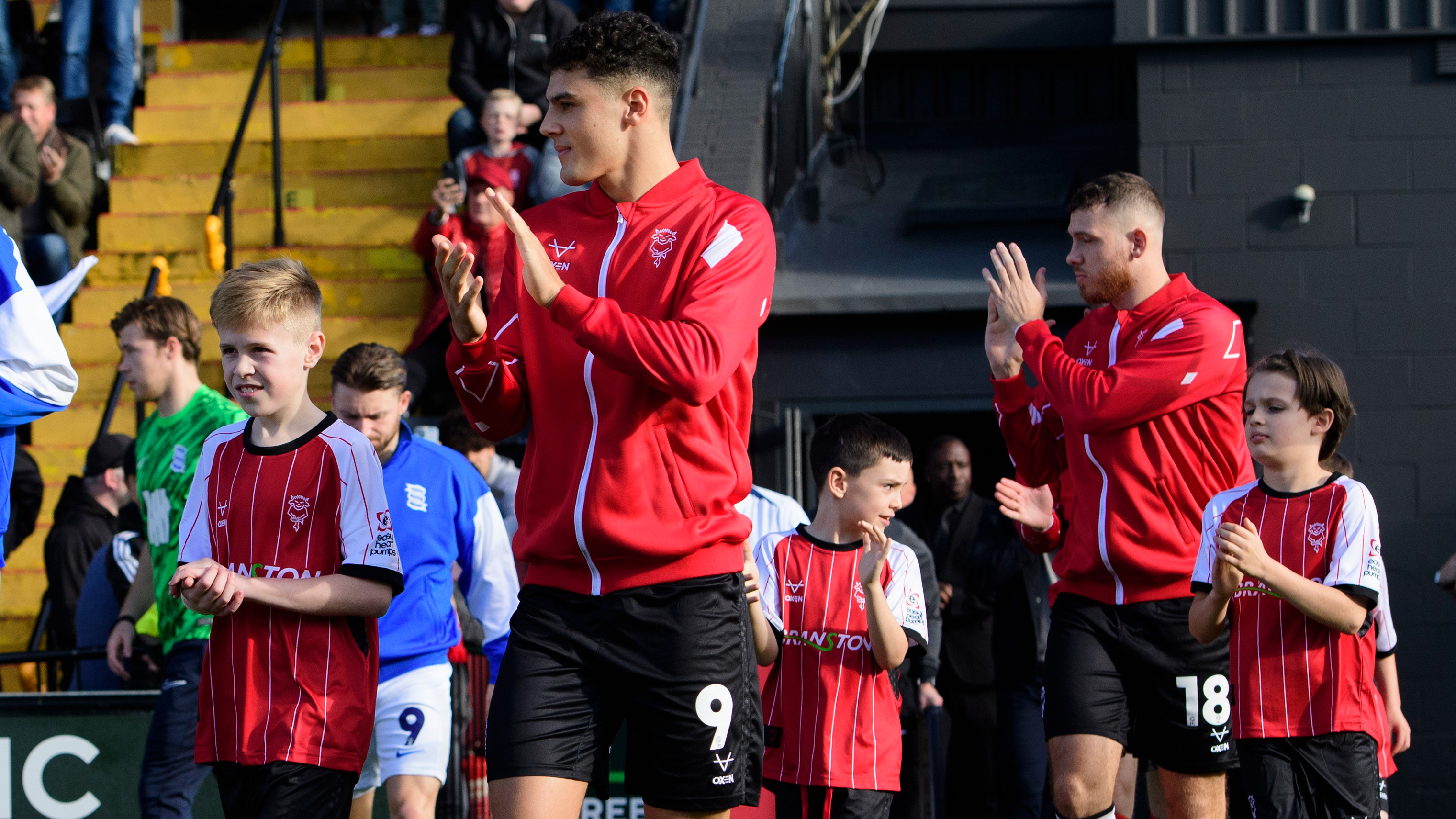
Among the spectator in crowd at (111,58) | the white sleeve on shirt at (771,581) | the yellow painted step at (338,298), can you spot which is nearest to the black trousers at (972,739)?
the white sleeve on shirt at (771,581)

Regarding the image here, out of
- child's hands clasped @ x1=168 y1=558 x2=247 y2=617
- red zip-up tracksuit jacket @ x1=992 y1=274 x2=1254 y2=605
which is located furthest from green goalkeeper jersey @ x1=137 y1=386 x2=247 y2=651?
red zip-up tracksuit jacket @ x1=992 y1=274 x2=1254 y2=605

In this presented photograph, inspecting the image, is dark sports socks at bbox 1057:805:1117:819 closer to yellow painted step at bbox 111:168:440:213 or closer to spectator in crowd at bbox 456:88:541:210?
spectator in crowd at bbox 456:88:541:210

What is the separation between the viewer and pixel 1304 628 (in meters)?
4.07

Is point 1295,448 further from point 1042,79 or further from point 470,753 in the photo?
point 1042,79

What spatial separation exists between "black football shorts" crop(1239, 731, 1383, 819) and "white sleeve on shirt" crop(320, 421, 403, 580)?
2.38 metres

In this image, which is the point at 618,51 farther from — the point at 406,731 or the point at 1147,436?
the point at 406,731

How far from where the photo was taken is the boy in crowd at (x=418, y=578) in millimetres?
5121

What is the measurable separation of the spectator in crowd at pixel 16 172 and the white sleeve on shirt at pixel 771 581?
639 centimetres

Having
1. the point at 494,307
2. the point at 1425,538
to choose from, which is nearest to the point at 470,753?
the point at 494,307

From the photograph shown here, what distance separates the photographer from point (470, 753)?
255 inches

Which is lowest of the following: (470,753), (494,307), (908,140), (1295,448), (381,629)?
(470,753)

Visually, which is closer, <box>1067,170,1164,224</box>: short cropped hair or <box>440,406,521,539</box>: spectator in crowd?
<box>1067,170,1164,224</box>: short cropped hair

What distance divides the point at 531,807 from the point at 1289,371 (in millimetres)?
2428

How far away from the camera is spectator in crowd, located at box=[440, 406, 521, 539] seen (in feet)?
22.8
